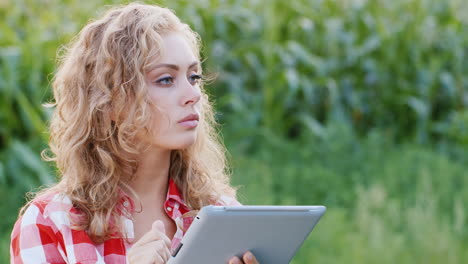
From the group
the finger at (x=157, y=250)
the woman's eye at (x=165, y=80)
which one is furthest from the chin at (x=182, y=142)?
the finger at (x=157, y=250)

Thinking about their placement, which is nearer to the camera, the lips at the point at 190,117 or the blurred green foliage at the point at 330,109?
the lips at the point at 190,117

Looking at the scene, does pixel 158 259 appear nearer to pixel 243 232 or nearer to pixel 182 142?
pixel 243 232

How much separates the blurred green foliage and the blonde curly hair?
64.9 inches

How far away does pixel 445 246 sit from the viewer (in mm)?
3639

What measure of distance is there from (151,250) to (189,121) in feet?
1.10

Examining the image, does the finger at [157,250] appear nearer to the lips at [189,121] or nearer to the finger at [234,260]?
the finger at [234,260]

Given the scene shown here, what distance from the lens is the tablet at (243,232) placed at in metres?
1.54

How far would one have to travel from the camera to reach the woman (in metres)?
1.69

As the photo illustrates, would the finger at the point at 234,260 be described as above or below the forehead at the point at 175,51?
below

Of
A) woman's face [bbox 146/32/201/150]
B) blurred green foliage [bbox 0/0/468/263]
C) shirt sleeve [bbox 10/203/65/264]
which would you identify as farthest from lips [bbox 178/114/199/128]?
blurred green foliage [bbox 0/0/468/263]

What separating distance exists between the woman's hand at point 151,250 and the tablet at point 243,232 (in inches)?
1.1

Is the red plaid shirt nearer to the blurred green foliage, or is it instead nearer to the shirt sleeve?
the shirt sleeve

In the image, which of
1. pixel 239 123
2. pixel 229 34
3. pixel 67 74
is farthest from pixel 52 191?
pixel 229 34

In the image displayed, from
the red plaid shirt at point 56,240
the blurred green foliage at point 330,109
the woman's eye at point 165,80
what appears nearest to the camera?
the red plaid shirt at point 56,240
